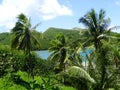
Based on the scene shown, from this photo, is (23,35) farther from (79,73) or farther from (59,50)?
(79,73)

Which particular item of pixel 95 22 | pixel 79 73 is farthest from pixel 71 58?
pixel 95 22

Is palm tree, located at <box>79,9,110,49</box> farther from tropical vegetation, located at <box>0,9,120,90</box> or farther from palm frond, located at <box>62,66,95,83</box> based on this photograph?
palm frond, located at <box>62,66,95,83</box>

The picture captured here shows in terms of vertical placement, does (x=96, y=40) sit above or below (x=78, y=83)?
above

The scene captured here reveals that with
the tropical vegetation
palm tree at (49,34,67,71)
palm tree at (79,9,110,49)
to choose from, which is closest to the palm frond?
the tropical vegetation

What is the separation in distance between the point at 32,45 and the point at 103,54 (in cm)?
1767

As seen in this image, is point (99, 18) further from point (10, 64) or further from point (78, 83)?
point (78, 83)

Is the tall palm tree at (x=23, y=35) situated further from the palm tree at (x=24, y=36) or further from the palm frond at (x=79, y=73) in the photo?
the palm frond at (x=79, y=73)

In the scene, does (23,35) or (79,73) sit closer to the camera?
(79,73)

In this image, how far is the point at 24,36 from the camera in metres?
34.2

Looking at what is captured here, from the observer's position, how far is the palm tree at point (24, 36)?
34062mm

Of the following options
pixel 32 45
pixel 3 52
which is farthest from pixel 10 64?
pixel 32 45

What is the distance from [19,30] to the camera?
3506 cm

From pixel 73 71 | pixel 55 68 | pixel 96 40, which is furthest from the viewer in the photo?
pixel 55 68

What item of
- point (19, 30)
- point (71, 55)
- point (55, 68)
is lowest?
point (55, 68)
